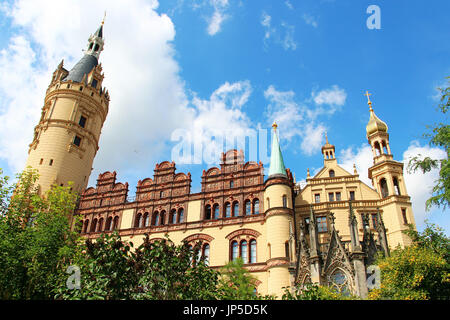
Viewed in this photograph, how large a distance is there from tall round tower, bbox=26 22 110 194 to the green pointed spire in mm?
24141

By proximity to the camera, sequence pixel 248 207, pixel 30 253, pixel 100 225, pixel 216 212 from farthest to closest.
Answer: pixel 100 225
pixel 216 212
pixel 248 207
pixel 30 253

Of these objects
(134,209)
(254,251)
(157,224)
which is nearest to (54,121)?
(134,209)

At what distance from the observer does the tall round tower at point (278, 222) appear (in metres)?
28.7

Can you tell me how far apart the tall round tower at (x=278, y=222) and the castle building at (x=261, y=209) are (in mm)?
85

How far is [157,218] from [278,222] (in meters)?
13.2

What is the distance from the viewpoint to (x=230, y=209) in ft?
113

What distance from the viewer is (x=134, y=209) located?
38.2 m

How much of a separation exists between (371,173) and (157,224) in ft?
72.6

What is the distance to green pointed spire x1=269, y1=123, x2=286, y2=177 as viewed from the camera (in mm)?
34062

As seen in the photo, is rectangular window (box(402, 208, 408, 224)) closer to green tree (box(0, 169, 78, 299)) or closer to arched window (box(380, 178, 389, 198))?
arched window (box(380, 178, 389, 198))

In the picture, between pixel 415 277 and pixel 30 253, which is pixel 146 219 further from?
pixel 415 277

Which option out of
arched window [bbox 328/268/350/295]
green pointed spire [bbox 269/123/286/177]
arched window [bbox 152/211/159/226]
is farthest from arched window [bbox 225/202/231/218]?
arched window [bbox 328/268/350/295]

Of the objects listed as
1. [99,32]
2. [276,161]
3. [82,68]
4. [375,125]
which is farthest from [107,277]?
[99,32]
